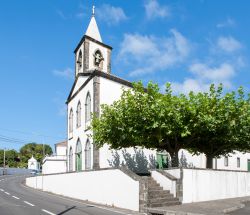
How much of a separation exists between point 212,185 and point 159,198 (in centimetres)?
473

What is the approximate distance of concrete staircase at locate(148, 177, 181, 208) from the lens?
727 inches

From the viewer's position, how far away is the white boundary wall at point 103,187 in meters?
19.0

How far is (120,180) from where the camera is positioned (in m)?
20.0

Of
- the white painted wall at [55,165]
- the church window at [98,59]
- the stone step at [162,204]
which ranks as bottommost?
the white painted wall at [55,165]

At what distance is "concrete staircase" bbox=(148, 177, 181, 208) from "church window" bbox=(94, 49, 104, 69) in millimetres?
17038

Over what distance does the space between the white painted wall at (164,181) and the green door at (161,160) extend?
9.43 metres

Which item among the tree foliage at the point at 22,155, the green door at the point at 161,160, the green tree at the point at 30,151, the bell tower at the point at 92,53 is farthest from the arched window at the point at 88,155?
the green tree at the point at 30,151

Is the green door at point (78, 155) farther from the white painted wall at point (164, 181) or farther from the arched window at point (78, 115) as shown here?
the white painted wall at point (164, 181)

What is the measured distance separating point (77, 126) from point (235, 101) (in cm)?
1649

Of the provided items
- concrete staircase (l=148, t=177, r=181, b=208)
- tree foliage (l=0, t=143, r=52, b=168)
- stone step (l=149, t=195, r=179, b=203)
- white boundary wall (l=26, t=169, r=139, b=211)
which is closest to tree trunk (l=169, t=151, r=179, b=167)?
concrete staircase (l=148, t=177, r=181, b=208)

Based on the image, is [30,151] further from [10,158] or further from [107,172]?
[107,172]

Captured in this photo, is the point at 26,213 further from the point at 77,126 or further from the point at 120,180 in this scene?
the point at 77,126

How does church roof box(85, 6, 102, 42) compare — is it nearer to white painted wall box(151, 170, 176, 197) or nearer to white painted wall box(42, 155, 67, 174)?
white painted wall box(151, 170, 176, 197)

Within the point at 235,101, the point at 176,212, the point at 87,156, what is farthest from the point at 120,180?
the point at 87,156
